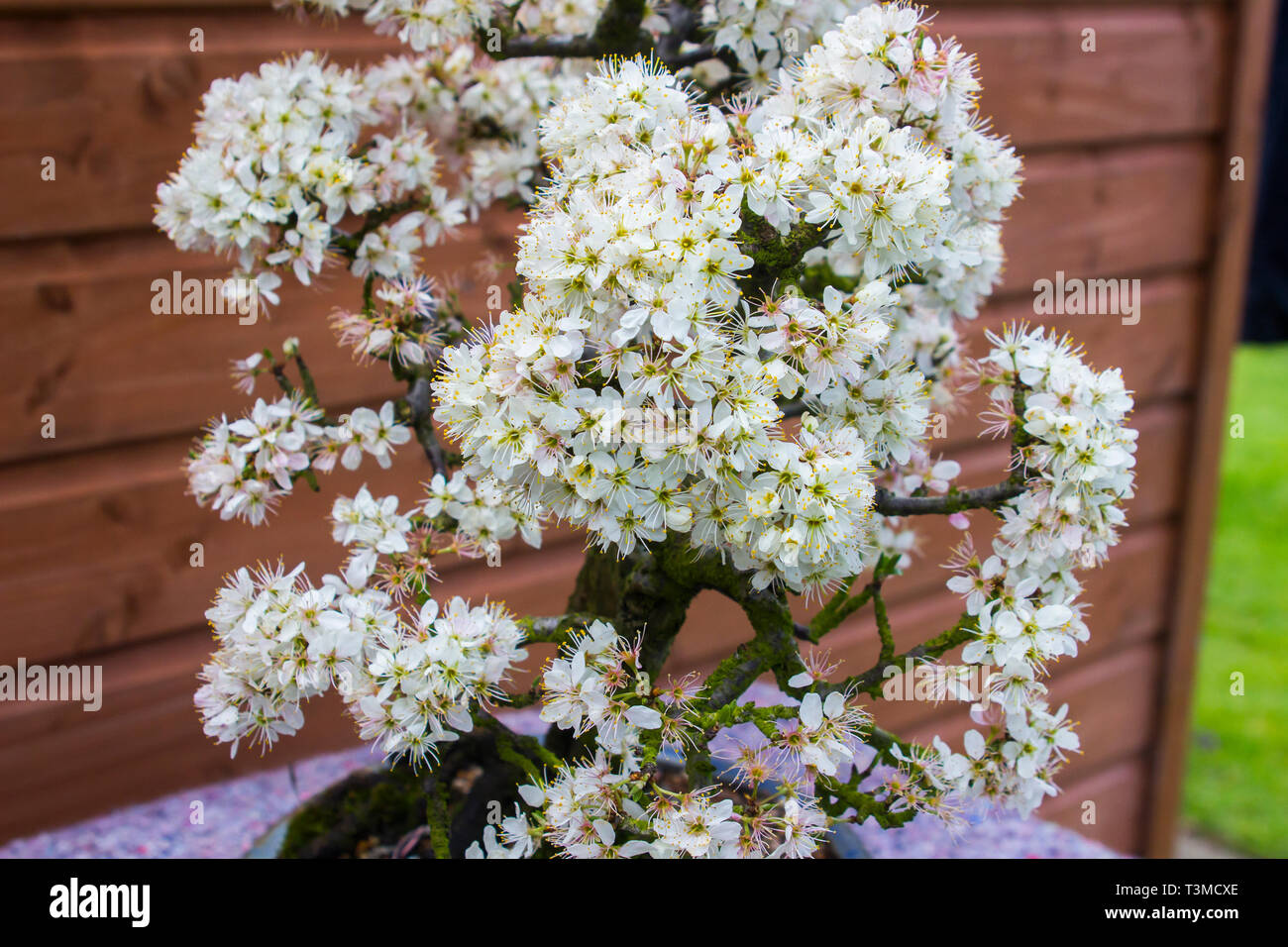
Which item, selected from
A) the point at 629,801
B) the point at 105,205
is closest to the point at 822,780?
the point at 629,801

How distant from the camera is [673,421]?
2.40 feet

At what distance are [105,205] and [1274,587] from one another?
14.1 feet

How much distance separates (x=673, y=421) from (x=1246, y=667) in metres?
3.58

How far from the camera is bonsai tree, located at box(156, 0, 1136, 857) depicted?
750 mm

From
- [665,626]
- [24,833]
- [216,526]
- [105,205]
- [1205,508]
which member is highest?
[105,205]

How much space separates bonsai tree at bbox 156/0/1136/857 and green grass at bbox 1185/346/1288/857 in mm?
2438

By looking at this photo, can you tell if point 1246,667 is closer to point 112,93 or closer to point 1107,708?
point 1107,708

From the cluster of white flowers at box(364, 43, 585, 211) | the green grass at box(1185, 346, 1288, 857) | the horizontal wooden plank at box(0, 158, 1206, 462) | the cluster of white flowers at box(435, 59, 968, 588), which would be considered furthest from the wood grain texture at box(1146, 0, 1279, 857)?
the cluster of white flowers at box(435, 59, 968, 588)

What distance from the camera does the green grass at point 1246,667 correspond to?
3.04m

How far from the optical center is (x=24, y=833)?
1603mm

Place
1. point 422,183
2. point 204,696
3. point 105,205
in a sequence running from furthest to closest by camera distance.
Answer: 1. point 105,205
2. point 422,183
3. point 204,696

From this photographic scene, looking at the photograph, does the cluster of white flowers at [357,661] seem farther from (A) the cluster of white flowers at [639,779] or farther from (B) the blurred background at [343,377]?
(B) the blurred background at [343,377]

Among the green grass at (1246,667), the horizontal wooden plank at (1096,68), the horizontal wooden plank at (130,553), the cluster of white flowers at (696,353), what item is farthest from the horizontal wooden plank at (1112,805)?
the cluster of white flowers at (696,353)
